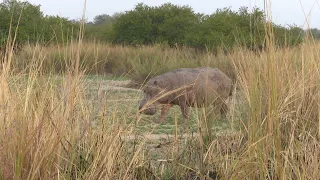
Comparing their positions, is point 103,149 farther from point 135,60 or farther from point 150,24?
point 150,24

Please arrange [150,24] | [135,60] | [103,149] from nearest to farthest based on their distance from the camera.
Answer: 1. [103,149]
2. [135,60]
3. [150,24]

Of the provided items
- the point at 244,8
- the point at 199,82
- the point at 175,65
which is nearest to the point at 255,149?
the point at 199,82

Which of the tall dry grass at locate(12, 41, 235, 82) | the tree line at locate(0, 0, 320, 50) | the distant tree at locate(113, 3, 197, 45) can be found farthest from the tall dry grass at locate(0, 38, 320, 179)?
the distant tree at locate(113, 3, 197, 45)

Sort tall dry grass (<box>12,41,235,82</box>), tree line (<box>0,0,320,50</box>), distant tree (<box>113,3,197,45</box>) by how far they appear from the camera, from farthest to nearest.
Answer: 1. distant tree (<box>113,3,197,45</box>)
2. tree line (<box>0,0,320,50</box>)
3. tall dry grass (<box>12,41,235,82</box>)

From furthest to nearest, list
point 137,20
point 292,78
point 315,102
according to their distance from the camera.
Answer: point 137,20
point 292,78
point 315,102

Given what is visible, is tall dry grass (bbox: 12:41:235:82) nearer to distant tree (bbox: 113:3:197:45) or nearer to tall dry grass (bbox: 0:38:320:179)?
distant tree (bbox: 113:3:197:45)

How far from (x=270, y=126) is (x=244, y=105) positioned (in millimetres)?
1144

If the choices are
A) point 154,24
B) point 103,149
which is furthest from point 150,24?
point 103,149

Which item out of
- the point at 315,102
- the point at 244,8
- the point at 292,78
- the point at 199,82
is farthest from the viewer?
the point at 244,8

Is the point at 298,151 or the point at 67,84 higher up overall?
the point at 67,84

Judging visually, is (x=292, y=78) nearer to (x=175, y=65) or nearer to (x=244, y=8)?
(x=175, y=65)

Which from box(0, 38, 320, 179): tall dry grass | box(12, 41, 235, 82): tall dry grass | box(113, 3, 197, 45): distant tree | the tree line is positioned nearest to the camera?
box(0, 38, 320, 179): tall dry grass

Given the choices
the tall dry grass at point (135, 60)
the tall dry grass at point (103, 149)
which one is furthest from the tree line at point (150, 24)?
the tall dry grass at point (103, 149)

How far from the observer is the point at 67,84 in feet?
7.18
